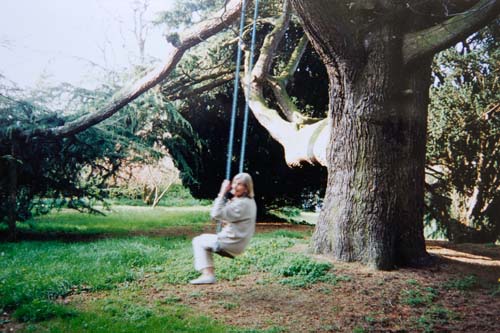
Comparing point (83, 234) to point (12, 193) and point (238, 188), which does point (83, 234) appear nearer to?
point (12, 193)

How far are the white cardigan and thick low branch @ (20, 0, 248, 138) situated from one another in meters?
3.91

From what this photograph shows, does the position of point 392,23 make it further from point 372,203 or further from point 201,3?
point 201,3

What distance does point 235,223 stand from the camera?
479 centimetres

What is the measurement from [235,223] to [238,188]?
1.17ft

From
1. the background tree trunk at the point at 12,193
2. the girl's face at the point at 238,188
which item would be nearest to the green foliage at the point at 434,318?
the girl's face at the point at 238,188

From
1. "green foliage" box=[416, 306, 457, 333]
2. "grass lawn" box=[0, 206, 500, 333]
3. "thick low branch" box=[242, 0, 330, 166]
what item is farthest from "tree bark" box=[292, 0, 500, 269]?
"green foliage" box=[416, 306, 457, 333]

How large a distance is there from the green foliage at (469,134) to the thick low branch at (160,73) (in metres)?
5.02

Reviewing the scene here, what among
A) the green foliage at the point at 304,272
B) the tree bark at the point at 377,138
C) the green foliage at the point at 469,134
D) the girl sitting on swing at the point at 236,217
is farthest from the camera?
the green foliage at the point at 469,134

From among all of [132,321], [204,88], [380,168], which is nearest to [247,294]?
[132,321]

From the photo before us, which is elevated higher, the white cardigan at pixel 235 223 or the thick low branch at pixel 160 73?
the thick low branch at pixel 160 73

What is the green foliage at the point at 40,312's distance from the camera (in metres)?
4.81

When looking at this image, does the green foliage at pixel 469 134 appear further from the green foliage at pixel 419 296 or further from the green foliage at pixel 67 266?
the green foliage at pixel 67 266

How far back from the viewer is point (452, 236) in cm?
1120

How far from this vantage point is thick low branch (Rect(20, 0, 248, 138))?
773 cm
